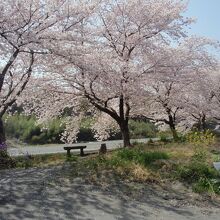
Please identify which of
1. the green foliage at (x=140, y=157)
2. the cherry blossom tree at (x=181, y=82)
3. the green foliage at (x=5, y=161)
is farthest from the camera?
the cherry blossom tree at (x=181, y=82)

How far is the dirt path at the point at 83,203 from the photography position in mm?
7254

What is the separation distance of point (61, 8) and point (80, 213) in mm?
7695

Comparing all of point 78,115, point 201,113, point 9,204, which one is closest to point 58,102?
point 78,115

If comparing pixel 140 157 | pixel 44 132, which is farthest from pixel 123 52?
pixel 44 132

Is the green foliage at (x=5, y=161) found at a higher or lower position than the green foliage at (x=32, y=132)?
lower

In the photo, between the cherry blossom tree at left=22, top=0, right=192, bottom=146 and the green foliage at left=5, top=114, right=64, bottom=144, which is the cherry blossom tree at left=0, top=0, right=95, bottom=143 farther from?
the green foliage at left=5, top=114, right=64, bottom=144

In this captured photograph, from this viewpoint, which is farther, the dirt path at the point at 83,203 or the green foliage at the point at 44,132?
the green foliage at the point at 44,132

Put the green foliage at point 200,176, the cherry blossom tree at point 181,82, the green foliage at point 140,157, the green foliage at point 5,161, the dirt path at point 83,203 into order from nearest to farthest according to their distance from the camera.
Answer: the dirt path at point 83,203, the green foliage at point 200,176, the green foliage at point 140,157, the green foliage at point 5,161, the cherry blossom tree at point 181,82

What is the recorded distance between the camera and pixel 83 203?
7.80 metres

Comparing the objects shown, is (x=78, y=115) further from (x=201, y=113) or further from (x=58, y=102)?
(x=201, y=113)

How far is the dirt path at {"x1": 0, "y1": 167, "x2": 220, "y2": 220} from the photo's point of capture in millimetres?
7254

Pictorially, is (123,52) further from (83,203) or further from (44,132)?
(44,132)

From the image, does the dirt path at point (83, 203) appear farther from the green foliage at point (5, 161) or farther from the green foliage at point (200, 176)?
the green foliage at point (5, 161)

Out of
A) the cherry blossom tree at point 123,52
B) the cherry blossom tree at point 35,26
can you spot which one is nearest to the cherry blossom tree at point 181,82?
the cherry blossom tree at point 123,52
